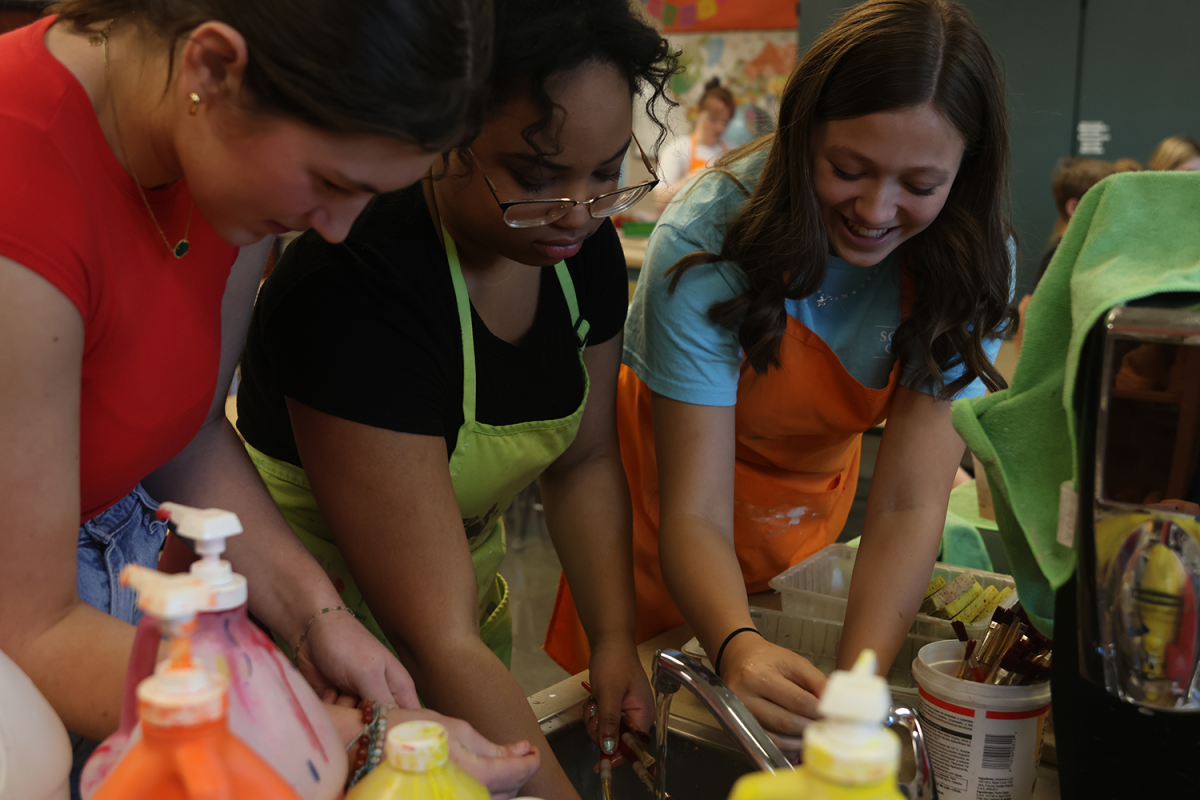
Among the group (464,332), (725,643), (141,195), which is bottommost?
(725,643)

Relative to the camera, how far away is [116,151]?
726 mm

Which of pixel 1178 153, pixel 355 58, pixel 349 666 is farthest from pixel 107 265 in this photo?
pixel 1178 153

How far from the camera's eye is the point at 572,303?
1.23 meters

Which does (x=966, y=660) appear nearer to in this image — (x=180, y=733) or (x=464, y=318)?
(x=464, y=318)

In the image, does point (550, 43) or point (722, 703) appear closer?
point (722, 703)

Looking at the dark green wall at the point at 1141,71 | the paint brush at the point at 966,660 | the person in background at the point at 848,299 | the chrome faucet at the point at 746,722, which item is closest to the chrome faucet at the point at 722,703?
the chrome faucet at the point at 746,722

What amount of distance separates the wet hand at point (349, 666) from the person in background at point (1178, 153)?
3.87 meters

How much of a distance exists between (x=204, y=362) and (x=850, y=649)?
2.51ft

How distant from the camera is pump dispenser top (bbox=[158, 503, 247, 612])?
1.49ft

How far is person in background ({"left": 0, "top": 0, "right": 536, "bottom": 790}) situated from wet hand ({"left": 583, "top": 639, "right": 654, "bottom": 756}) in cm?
38

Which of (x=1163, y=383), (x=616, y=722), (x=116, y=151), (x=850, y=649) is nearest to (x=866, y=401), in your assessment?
(x=850, y=649)

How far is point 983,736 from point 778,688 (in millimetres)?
188

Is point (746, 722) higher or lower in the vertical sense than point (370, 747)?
lower

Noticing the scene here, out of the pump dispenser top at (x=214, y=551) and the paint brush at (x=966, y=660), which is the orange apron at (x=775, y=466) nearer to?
the paint brush at (x=966, y=660)
